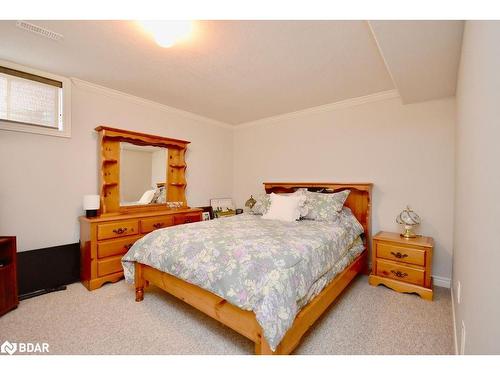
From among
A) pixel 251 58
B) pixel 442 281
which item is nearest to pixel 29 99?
pixel 251 58

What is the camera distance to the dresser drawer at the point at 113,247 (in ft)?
8.16

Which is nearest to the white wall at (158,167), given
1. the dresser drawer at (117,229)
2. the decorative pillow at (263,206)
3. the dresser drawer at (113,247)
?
the dresser drawer at (117,229)

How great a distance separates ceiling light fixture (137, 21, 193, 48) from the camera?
5.33 ft

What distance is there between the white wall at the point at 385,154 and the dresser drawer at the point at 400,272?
1.82ft

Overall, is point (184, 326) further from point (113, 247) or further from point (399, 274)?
point (399, 274)

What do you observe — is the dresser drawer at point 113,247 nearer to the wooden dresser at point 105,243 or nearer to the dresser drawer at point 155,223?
the wooden dresser at point 105,243

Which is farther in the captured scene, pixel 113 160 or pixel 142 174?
pixel 142 174

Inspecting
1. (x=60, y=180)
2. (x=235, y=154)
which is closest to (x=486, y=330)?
(x=60, y=180)

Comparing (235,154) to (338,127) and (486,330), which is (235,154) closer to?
(338,127)

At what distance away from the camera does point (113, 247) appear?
8.47ft

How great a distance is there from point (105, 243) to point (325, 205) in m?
2.57

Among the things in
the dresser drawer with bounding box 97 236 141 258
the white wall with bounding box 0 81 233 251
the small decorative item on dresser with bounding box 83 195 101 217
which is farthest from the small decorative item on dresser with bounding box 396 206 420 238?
the small decorative item on dresser with bounding box 83 195 101 217
